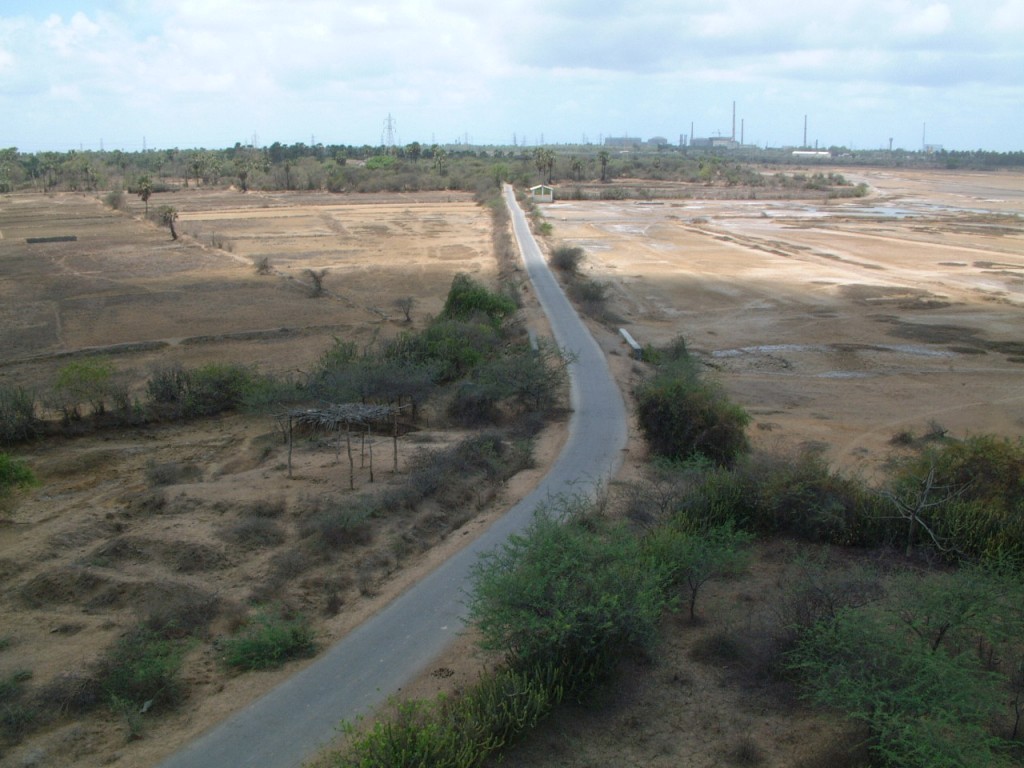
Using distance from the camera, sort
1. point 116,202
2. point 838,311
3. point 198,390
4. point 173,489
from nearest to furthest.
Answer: point 173,489 < point 198,390 < point 838,311 < point 116,202

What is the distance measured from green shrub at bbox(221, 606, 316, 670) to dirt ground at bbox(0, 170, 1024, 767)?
0.81 feet

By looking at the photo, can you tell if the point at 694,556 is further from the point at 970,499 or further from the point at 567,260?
the point at 567,260

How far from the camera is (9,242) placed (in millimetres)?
62719

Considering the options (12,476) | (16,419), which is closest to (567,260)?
(16,419)

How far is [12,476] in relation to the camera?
16016mm

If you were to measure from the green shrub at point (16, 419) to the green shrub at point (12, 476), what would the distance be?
5055 millimetres

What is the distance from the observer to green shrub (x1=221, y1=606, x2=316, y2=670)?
10680 mm

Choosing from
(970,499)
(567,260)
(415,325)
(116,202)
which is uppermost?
(116,202)

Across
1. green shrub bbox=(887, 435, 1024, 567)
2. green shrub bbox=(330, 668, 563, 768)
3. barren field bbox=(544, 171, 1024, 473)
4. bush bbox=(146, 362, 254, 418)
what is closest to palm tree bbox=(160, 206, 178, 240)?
barren field bbox=(544, 171, 1024, 473)

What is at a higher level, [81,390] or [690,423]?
[81,390]

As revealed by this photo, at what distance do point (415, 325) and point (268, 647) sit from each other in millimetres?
25235

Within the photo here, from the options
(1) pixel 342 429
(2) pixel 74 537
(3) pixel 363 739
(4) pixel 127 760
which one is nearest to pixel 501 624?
(3) pixel 363 739

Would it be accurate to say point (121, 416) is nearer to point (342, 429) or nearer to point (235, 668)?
point (342, 429)

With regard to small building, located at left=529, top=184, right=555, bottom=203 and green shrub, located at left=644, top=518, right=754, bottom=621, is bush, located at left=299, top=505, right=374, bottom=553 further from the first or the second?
small building, located at left=529, top=184, right=555, bottom=203
